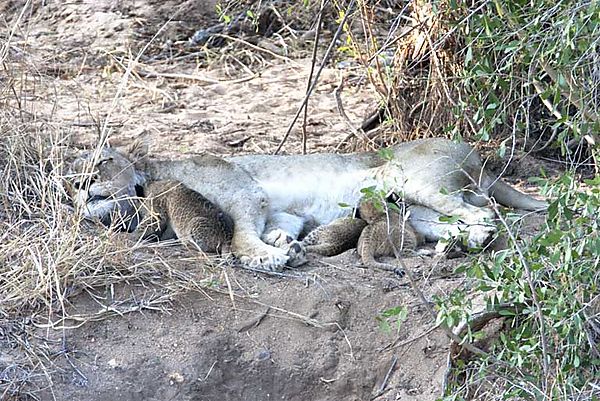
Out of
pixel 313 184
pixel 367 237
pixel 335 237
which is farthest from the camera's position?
pixel 313 184

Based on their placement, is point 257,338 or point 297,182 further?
point 297,182

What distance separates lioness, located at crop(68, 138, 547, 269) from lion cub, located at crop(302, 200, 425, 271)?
0.48 ft

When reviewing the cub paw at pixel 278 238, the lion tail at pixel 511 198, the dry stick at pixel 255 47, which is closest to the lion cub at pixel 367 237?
the cub paw at pixel 278 238

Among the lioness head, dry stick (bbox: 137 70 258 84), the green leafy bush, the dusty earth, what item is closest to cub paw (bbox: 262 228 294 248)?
the dusty earth

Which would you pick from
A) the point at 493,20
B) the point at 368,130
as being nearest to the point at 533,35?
the point at 493,20

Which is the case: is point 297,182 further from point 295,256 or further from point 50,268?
point 50,268

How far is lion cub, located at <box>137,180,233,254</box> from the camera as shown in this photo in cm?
569

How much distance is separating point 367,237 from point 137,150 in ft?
4.81

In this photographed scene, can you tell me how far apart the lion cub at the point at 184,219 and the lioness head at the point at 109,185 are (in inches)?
3.9

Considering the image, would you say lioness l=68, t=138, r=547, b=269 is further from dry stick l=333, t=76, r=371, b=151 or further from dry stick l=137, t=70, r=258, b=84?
dry stick l=137, t=70, r=258, b=84

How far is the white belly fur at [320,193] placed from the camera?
21.0ft

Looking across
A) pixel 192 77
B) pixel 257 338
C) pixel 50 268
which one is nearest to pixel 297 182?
pixel 257 338

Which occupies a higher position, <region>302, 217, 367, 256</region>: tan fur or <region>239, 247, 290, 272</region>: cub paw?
<region>239, 247, 290, 272</region>: cub paw

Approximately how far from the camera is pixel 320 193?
6418 mm
